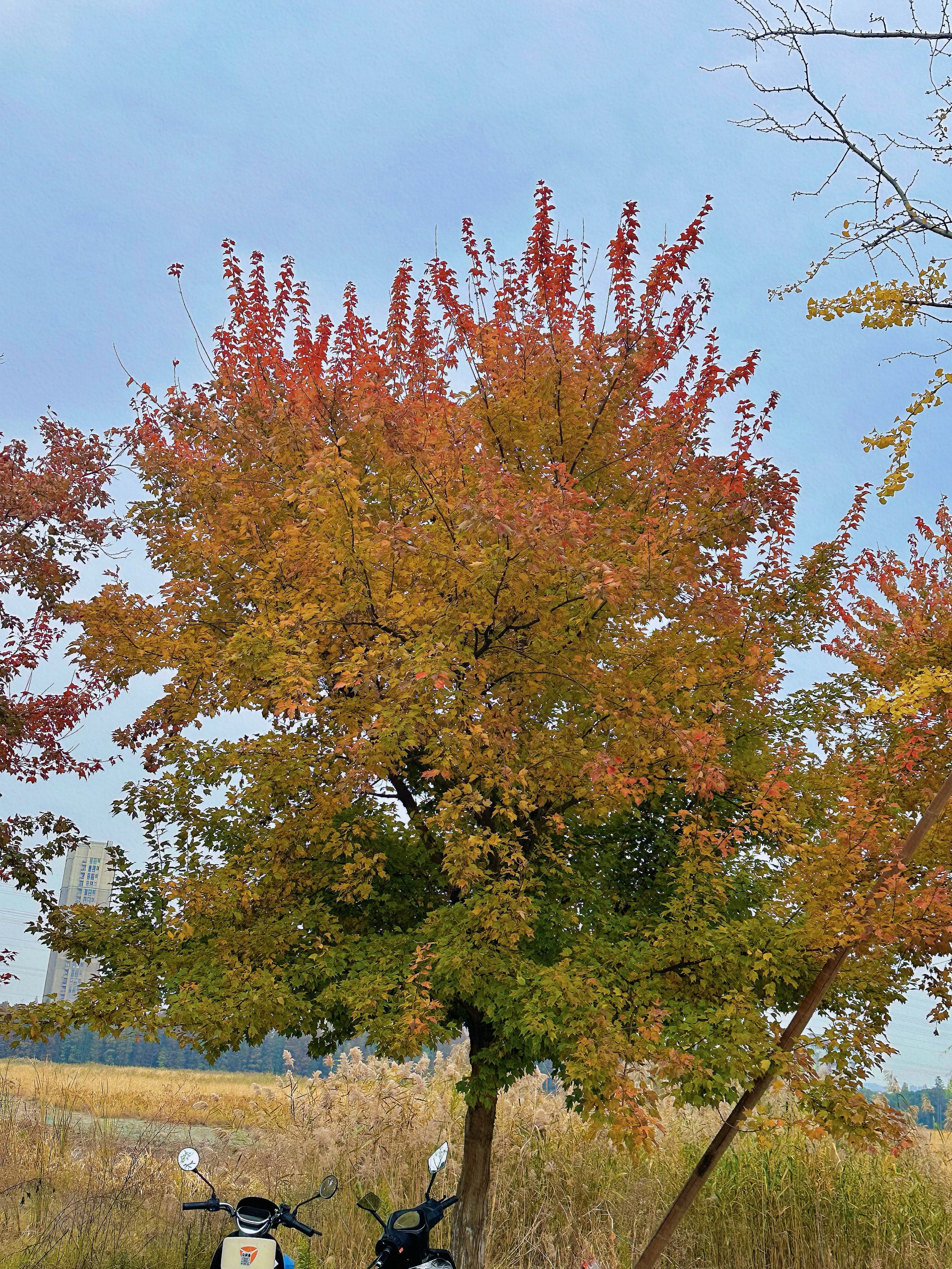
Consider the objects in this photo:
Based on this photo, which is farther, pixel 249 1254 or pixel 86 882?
pixel 86 882

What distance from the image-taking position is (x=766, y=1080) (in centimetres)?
738

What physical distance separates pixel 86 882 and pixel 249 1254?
929cm

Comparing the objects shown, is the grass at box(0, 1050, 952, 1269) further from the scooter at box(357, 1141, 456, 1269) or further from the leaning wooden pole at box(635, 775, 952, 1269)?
the scooter at box(357, 1141, 456, 1269)

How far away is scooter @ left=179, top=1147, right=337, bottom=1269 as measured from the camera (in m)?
5.46

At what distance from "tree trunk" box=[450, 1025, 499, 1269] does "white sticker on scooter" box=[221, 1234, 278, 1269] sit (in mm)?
3731

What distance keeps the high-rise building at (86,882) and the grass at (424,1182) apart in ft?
6.10

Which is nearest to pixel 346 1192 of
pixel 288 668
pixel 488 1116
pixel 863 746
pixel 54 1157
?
pixel 488 1116

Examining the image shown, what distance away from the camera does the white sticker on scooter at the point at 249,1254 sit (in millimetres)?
5465

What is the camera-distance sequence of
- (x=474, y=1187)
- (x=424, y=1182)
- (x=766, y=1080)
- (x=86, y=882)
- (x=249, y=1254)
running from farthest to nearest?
(x=86, y=882)
(x=424, y=1182)
(x=474, y=1187)
(x=766, y=1080)
(x=249, y=1254)

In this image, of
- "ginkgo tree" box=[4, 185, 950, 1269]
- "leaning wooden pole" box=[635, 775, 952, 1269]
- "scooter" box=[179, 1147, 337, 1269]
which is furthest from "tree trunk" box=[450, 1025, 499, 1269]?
"scooter" box=[179, 1147, 337, 1269]

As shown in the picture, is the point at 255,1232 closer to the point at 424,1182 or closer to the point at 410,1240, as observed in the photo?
the point at 410,1240

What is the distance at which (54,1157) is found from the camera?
10.9m

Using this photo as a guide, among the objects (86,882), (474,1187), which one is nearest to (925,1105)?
(474,1187)

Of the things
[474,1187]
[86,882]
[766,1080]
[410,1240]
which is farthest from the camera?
[86,882]
